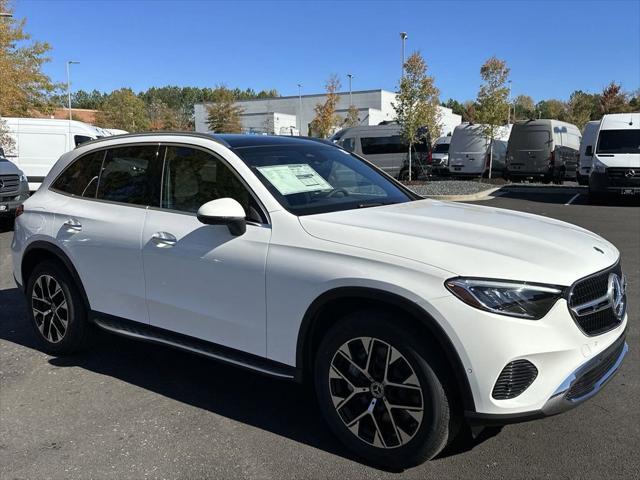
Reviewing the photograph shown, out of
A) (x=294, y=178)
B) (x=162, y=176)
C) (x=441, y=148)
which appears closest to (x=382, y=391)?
(x=294, y=178)

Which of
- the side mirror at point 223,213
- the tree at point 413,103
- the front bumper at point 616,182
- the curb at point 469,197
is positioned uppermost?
the tree at point 413,103

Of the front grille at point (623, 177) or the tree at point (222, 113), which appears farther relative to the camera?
the tree at point (222, 113)

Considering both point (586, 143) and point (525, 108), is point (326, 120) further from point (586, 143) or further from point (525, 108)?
point (525, 108)

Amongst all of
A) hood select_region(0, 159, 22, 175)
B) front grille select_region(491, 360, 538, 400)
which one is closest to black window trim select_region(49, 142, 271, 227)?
front grille select_region(491, 360, 538, 400)

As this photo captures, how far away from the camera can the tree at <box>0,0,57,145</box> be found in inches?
870

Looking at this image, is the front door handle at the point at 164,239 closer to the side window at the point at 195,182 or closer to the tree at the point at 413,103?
the side window at the point at 195,182

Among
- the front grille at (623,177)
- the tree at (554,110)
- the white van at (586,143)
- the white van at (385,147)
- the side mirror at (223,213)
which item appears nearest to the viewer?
Result: the side mirror at (223,213)

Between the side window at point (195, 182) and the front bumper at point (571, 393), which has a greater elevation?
the side window at point (195, 182)

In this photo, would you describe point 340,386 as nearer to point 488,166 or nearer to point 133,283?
point 133,283

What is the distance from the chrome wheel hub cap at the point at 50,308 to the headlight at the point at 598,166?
15.1 m

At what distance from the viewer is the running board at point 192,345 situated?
3.22m

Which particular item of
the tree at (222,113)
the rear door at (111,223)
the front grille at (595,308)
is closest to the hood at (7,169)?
the rear door at (111,223)

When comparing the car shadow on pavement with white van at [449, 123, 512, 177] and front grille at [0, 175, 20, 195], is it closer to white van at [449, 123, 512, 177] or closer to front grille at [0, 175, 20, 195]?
front grille at [0, 175, 20, 195]

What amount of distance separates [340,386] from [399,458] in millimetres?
464
